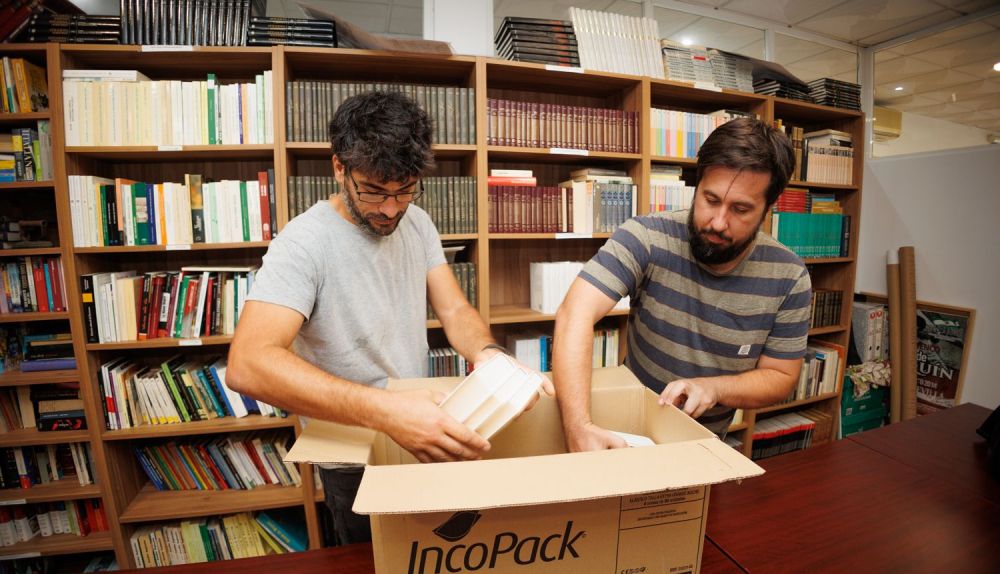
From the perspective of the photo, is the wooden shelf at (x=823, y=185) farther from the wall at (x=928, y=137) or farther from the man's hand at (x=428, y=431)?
the man's hand at (x=428, y=431)

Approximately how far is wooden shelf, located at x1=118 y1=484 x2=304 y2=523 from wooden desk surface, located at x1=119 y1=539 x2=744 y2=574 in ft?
4.25

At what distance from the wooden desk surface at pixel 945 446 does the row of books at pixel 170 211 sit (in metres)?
2.24

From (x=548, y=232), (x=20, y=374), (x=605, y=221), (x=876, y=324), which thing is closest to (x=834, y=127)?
(x=876, y=324)

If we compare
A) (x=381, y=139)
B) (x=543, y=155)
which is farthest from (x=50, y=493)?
(x=543, y=155)

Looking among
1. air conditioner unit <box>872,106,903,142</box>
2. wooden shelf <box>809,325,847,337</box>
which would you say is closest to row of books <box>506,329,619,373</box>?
wooden shelf <box>809,325,847,337</box>

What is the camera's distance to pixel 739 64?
2535 millimetres

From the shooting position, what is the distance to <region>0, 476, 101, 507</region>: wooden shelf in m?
1.87

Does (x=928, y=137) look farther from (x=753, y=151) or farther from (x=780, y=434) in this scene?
(x=753, y=151)

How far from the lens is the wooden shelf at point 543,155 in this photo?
82.5 inches

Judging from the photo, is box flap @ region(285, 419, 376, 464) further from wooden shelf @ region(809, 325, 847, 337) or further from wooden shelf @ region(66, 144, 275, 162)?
wooden shelf @ region(809, 325, 847, 337)

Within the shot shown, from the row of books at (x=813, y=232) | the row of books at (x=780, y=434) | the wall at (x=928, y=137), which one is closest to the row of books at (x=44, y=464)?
the row of books at (x=780, y=434)

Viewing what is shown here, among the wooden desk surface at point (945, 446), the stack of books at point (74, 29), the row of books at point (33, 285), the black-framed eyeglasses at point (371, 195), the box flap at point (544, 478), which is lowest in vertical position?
the wooden desk surface at point (945, 446)

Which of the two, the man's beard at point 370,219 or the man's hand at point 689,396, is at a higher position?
the man's beard at point 370,219

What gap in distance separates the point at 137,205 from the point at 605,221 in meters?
2.06
